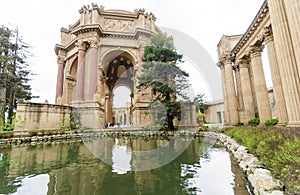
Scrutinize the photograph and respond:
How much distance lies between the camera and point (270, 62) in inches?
344

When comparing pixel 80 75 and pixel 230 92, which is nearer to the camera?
pixel 230 92

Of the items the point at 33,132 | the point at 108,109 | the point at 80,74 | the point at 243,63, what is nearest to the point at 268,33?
the point at 243,63

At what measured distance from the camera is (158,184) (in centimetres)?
306

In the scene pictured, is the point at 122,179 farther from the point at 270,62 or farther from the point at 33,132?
the point at 33,132

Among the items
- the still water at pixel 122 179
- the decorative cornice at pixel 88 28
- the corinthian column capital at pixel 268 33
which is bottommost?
the still water at pixel 122 179

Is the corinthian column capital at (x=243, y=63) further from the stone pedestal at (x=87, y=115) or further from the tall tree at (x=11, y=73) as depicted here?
the tall tree at (x=11, y=73)

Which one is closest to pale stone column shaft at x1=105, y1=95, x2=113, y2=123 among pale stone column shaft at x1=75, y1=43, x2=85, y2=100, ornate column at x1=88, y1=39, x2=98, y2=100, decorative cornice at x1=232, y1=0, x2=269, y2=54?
pale stone column shaft at x1=75, y1=43, x2=85, y2=100

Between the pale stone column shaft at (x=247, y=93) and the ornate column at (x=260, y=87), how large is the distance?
2.13m

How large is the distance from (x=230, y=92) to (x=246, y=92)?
178 cm

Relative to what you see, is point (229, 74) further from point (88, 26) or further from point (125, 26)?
point (88, 26)

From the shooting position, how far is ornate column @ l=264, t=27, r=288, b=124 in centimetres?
750

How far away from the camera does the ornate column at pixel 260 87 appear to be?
400 inches

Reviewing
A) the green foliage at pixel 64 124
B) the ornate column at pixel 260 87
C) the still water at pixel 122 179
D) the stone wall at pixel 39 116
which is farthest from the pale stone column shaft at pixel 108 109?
the still water at pixel 122 179

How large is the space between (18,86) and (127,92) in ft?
61.9
